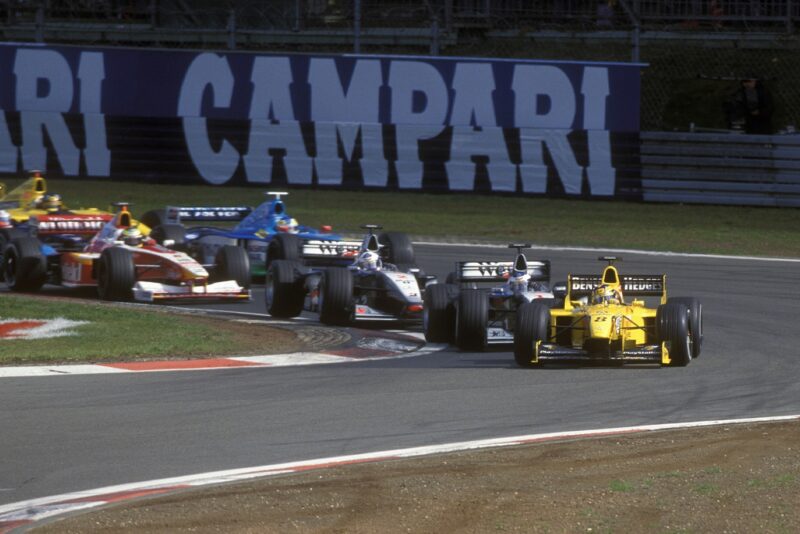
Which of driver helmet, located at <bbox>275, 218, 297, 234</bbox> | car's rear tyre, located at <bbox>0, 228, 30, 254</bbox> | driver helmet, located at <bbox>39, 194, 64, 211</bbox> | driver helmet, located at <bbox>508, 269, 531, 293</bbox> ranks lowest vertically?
driver helmet, located at <bbox>508, 269, 531, 293</bbox>

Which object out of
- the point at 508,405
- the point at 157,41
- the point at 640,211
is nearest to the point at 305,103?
the point at 157,41

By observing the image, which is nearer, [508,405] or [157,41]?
[508,405]

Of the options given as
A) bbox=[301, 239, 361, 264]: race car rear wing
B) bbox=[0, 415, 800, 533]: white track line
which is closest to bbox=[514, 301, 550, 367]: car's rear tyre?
bbox=[0, 415, 800, 533]: white track line

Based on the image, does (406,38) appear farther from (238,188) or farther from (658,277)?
(658,277)

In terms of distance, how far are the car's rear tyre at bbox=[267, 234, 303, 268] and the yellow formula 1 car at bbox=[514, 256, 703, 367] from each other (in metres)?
5.52

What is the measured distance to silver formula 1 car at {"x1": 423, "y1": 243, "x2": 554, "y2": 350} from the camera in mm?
13586

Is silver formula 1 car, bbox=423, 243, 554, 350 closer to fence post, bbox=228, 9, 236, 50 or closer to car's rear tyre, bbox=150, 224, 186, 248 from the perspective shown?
car's rear tyre, bbox=150, 224, 186, 248

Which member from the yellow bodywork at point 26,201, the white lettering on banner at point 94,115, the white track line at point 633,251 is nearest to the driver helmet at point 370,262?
the yellow bodywork at point 26,201

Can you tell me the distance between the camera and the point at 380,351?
13.8 metres

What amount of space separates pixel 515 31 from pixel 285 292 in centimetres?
1496

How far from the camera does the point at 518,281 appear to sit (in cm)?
1411

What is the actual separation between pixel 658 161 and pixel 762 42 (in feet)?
13.9

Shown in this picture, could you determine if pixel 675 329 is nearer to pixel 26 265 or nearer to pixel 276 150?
pixel 26 265

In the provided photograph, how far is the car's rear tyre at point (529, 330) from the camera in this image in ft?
41.0
